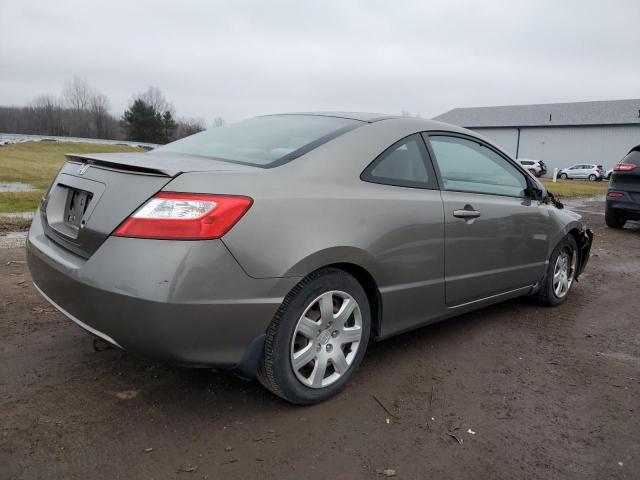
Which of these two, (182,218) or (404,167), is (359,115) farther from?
(182,218)

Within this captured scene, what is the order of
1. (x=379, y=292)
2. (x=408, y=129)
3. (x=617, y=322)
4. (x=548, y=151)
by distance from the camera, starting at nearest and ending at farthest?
(x=379, y=292) < (x=408, y=129) < (x=617, y=322) < (x=548, y=151)

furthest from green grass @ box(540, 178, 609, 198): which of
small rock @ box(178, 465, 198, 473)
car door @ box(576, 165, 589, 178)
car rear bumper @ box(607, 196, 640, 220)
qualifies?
small rock @ box(178, 465, 198, 473)

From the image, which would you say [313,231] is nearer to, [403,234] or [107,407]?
[403,234]

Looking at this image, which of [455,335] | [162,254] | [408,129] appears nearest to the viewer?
[162,254]

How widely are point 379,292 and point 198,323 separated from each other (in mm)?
1064

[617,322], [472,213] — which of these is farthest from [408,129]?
[617,322]

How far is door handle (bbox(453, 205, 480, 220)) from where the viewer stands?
3.31 meters

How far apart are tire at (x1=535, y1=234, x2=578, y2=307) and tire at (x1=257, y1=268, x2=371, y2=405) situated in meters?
2.29

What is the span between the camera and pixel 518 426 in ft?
8.67

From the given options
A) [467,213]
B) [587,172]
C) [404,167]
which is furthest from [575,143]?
[404,167]

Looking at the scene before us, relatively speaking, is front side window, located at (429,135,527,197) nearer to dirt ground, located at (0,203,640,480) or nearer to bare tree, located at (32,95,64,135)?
dirt ground, located at (0,203,640,480)

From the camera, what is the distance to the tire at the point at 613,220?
9.75m

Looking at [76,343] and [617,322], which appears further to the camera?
[617,322]

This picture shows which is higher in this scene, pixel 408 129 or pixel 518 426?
pixel 408 129
